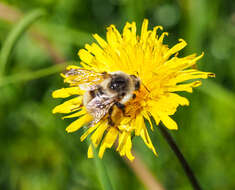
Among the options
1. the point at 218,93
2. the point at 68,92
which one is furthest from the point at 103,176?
the point at 218,93

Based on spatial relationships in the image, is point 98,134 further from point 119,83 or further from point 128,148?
point 119,83

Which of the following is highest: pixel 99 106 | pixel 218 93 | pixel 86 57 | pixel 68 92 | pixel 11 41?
pixel 11 41

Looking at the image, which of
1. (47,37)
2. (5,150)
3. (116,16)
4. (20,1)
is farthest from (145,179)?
(20,1)

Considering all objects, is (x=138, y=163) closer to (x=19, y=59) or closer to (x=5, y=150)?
(x=5, y=150)

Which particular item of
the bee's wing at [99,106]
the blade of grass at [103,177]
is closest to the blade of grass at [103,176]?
the blade of grass at [103,177]

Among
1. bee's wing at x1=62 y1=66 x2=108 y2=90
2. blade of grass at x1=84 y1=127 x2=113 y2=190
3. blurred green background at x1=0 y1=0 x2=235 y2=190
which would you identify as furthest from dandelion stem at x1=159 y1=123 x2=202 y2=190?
blurred green background at x1=0 y1=0 x2=235 y2=190

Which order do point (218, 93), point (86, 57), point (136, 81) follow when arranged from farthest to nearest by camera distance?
1. point (218, 93)
2. point (86, 57)
3. point (136, 81)
